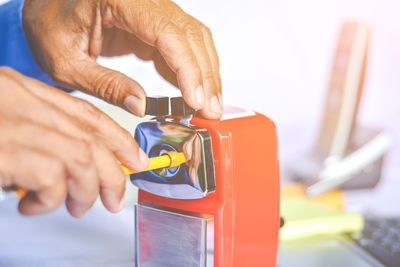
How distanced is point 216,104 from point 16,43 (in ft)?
Answer: 1.33

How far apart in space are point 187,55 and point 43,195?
23 centimetres

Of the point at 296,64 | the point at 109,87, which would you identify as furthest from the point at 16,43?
the point at 296,64

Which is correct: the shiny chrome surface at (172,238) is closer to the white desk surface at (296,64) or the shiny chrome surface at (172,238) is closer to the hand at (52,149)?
the hand at (52,149)

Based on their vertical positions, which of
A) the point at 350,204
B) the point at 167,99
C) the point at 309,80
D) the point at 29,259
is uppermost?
the point at 167,99

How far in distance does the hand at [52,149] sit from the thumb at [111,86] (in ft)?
0.35

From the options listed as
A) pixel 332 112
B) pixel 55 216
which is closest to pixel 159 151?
pixel 55 216

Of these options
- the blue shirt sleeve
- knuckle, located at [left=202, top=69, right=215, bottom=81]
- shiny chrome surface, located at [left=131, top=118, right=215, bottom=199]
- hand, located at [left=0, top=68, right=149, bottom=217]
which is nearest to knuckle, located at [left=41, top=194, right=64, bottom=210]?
hand, located at [left=0, top=68, right=149, bottom=217]

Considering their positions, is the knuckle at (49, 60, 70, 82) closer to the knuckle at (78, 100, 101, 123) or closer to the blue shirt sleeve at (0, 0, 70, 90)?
the blue shirt sleeve at (0, 0, 70, 90)

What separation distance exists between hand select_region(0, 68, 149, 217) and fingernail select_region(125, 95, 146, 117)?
0.09m

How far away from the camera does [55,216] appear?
0.69 metres

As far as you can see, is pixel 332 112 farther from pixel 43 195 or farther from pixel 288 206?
pixel 43 195

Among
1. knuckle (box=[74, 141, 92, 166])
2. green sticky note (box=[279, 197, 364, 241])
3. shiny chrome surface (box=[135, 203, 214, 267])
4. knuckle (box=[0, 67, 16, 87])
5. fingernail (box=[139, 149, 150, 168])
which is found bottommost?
green sticky note (box=[279, 197, 364, 241])

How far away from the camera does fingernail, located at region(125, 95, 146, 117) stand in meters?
0.43

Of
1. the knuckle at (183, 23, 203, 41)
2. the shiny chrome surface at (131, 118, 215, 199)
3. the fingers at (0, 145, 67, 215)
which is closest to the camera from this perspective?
the fingers at (0, 145, 67, 215)
